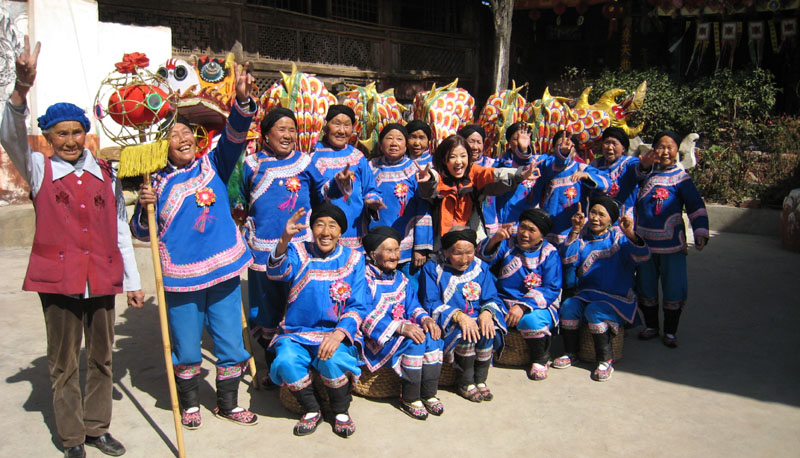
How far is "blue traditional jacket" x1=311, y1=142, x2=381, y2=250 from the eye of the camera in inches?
163

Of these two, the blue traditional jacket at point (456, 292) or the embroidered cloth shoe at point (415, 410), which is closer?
the embroidered cloth shoe at point (415, 410)

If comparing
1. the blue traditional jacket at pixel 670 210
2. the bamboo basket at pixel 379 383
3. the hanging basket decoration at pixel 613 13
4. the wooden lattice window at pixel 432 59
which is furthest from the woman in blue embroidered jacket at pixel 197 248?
the hanging basket decoration at pixel 613 13

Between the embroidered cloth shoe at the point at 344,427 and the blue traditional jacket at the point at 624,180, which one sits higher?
the blue traditional jacket at the point at 624,180

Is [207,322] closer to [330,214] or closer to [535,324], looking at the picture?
[330,214]

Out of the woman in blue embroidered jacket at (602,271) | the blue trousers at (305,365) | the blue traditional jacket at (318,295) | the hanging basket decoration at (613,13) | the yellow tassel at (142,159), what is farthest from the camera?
the hanging basket decoration at (613,13)

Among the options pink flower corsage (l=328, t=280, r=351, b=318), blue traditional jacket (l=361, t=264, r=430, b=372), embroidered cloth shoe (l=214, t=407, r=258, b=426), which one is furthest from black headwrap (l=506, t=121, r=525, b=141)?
embroidered cloth shoe (l=214, t=407, r=258, b=426)

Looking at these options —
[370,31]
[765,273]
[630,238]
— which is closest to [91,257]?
[630,238]

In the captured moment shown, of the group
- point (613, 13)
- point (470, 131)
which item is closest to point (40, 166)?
point (470, 131)

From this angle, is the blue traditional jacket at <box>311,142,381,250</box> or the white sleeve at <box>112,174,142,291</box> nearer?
the white sleeve at <box>112,174,142,291</box>

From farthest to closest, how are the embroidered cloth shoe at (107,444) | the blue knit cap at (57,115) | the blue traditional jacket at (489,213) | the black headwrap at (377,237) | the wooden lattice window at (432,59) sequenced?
the wooden lattice window at (432,59) → the blue traditional jacket at (489,213) → the black headwrap at (377,237) → the embroidered cloth shoe at (107,444) → the blue knit cap at (57,115)

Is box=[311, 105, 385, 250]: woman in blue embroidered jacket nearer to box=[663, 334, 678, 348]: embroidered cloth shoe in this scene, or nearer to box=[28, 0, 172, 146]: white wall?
box=[663, 334, 678, 348]: embroidered cloth shoe

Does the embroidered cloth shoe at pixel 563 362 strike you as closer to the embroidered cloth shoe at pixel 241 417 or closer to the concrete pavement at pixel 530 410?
the concrete pavement at pixel 530 410

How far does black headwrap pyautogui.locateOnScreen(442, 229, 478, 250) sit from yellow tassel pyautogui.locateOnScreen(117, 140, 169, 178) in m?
1.82

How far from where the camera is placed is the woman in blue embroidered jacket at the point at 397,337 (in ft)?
12.0
